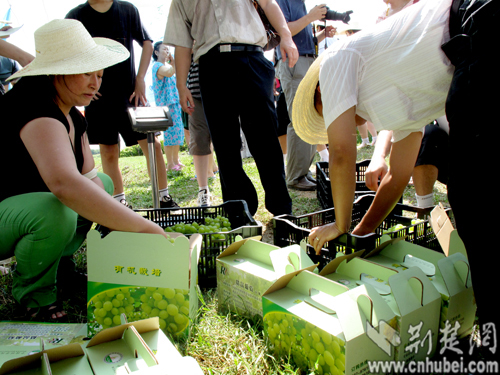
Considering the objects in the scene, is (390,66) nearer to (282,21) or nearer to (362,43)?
(362,43)

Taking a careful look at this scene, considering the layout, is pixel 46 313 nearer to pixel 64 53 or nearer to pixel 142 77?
pixel 64 53

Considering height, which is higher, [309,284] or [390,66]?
[390,66]

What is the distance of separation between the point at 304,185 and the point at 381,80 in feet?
7.83

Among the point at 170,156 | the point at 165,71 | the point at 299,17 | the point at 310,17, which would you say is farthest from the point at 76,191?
the point at 170,156

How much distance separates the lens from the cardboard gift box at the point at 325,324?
0.95 meters

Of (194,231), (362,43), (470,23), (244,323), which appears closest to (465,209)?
(470,23)

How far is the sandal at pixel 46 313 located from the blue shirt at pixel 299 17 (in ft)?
9.23

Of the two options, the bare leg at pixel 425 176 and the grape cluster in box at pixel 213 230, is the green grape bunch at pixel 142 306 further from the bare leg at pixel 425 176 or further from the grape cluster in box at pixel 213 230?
the bare leg at pixel 425 176

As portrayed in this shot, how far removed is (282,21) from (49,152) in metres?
1.69

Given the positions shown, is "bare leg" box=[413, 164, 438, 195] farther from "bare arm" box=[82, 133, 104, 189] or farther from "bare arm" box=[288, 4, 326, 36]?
"bare arm" box=[82, 133, 104, 189]

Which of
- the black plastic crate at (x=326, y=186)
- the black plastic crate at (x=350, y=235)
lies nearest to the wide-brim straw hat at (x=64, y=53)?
the black plastic crate at (x=350, y=235)

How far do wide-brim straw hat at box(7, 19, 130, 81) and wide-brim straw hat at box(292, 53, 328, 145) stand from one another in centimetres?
75

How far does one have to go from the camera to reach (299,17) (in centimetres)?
338

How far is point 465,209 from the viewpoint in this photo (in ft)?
3.03
